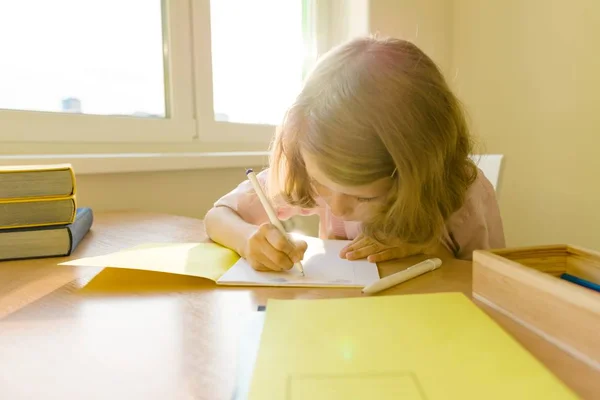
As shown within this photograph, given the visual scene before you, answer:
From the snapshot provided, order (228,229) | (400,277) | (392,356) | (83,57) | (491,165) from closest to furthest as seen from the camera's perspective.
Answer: (392,356) < (400,277) < (228,229) < (491,165) < (83,57)

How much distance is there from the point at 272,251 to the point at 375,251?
6.4 inches

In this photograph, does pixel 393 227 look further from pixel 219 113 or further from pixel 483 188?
pixel 219 113

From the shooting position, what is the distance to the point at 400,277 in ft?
1.72

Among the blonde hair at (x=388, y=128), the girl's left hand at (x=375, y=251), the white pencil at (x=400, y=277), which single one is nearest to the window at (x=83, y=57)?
the blonde hair at (x=388, y=128)

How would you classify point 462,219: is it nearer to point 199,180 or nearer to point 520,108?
point 199,180

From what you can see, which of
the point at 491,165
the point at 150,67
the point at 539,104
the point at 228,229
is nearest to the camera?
the point at 228,229

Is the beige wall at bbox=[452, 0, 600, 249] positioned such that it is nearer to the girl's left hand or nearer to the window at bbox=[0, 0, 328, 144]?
the window at bbox=[0, 0, 328, 144]

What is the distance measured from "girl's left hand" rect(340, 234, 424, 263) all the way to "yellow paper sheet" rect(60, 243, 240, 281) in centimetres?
17

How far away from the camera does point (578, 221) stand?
4.44ft

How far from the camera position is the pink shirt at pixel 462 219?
0.78m

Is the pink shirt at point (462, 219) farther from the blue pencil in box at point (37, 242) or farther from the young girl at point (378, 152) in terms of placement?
the blue pencil in box at point (37, 242)

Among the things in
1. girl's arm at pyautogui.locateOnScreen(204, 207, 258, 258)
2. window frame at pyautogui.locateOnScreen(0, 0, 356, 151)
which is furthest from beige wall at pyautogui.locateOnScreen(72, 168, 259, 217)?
girl's arm at pyautogui.locateOnScreen(204, 207, 258, 258)

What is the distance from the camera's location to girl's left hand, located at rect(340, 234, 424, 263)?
644 mm

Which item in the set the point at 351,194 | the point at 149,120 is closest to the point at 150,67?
the point at 149,120
